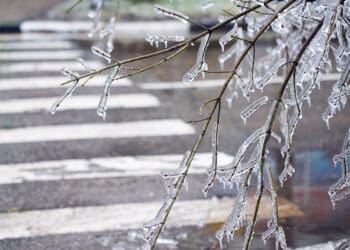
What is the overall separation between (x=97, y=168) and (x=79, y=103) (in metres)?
2.24

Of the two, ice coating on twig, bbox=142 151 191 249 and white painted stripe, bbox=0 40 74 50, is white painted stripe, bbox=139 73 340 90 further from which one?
ice coating on twig, bbox=142 151 191 249

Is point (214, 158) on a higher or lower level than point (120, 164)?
higher

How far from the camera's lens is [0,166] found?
18.5ft

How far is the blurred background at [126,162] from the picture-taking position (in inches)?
174

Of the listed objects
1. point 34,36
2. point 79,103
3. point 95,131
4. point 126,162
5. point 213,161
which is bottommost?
point 34,36

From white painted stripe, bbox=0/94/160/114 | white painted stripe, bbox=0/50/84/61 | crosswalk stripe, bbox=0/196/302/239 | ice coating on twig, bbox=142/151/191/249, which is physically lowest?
white painted stripe, bbox=0/50/84/61

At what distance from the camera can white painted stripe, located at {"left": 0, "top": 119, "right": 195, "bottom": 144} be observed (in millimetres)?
6465

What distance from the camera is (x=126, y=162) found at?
5789 mm

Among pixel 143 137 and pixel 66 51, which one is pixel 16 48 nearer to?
pixel 66 51

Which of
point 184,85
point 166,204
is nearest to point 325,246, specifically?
point 166,204

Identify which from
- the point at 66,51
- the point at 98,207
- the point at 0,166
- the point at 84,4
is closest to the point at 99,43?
the point at 66,51

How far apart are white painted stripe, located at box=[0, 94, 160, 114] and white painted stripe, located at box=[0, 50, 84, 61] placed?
2525mm

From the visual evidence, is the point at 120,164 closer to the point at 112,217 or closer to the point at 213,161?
the point at 112,217

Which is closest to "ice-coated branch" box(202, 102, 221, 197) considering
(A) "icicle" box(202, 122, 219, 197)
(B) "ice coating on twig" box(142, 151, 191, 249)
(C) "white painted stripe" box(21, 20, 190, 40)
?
(A) "icicle" box(202, 122, 219, 197)
